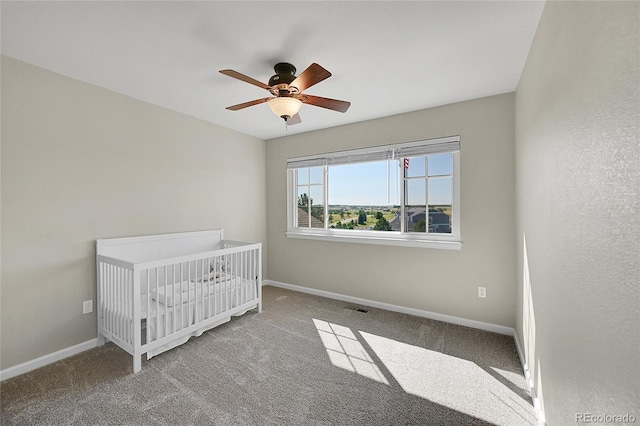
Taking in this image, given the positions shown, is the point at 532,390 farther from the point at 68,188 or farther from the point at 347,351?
the point at 68,188

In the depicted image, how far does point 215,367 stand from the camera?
2.17 m

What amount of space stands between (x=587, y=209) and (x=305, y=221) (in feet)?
11.2

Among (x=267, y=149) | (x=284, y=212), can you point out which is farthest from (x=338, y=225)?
(x=267, y=149)

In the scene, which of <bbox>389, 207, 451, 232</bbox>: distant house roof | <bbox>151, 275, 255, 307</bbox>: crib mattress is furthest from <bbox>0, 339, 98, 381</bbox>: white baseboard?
<bbox>389, 207, 451, 232</bbox>: distant house roof

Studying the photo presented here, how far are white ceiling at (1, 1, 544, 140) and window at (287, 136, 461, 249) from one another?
2.45ft

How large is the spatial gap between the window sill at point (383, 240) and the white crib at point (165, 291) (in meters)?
0.93

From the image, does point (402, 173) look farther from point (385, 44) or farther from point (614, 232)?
point (614, 232)

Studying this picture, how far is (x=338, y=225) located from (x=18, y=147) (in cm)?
323

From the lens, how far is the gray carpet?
1.68m

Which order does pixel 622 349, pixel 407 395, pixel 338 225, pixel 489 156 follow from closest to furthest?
1. pixel 622 349
2. pixel 407 395
3. pixel 489 156
4. pixel 338 225

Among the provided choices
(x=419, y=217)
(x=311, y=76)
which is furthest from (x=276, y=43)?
(x=419, y=217)

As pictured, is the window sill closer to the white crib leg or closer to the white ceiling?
the white ceiling

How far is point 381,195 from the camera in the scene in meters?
3.54

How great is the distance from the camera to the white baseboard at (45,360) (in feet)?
6.66
